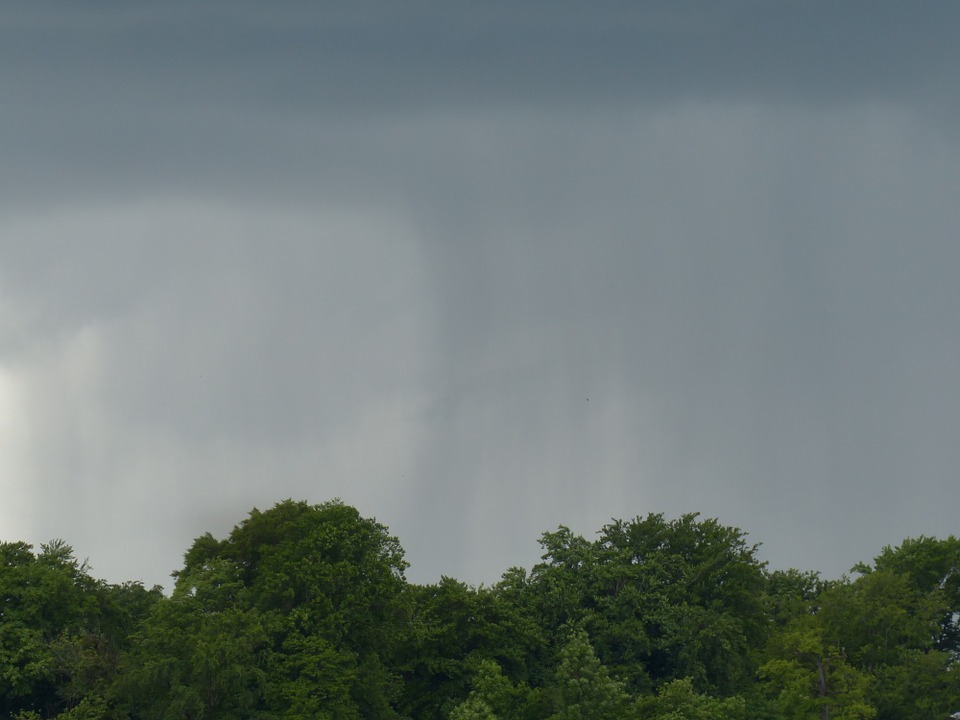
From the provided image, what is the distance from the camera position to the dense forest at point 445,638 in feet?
269

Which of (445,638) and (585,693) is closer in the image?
(585,693)

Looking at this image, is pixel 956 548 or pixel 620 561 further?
pixel 956 548

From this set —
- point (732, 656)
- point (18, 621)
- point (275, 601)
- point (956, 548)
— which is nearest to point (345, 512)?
point (275, 601)

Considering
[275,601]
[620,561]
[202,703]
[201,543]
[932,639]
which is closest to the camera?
[202,703]

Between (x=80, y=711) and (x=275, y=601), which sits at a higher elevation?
(x=275, y=601)

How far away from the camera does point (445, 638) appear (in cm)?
9369

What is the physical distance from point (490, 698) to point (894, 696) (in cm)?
3818

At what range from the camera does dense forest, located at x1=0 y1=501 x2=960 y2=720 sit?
3233 inches

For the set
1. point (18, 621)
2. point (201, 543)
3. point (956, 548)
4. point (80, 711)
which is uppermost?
point (956, 548)

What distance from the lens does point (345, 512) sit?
9012 cm

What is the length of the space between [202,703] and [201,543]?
17251 millimetres

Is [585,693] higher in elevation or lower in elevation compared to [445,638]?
lower

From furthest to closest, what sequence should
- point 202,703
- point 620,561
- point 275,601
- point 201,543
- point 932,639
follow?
point 932,639
point 620,561
point 201,543
point 275,601
point 202,703

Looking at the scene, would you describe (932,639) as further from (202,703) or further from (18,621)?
(18,621)
